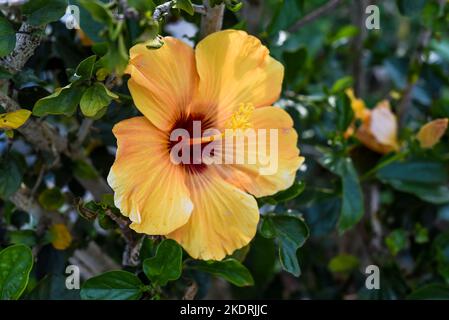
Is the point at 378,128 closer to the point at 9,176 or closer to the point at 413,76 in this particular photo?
the point at 413,76

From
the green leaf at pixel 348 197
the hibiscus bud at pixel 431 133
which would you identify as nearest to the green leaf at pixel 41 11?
the green leaf at pixel 348 197

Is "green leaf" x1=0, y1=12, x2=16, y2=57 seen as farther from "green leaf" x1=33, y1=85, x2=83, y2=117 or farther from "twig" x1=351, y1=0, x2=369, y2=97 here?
"twig" x1=351, y1=0, x2=369, y2=97

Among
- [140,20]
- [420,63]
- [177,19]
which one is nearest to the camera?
[140,20]

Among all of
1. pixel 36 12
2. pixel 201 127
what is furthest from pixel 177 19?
pixel 36 12

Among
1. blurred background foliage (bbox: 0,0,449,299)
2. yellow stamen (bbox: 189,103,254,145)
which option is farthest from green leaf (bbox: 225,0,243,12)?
yellow stamen (bbox: 189,103,254,145)

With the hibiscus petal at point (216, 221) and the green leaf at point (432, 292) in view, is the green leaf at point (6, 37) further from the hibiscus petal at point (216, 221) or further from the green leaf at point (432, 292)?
the green leaf at point (432, 292)

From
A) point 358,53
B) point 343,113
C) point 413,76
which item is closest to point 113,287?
point 343,113

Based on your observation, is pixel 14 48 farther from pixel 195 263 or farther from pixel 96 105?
pixel 195 263
